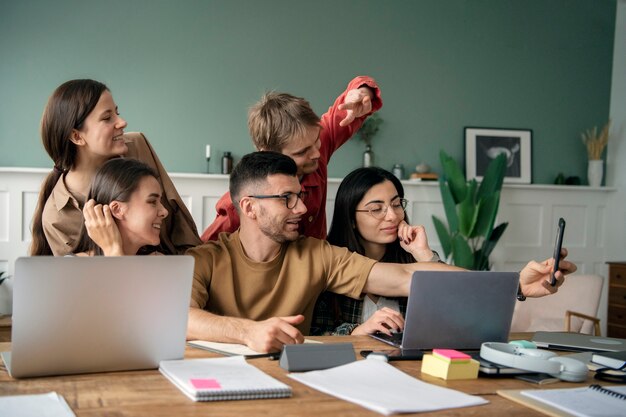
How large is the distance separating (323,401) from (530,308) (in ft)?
8.48

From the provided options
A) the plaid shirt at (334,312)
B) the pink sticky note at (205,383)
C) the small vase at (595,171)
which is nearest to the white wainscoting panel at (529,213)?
the small vase at (595,171)

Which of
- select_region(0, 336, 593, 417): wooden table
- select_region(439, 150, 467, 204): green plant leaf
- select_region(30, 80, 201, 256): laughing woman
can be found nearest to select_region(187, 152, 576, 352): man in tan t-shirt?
select_region(30, 80, 201, 256): laughing woman

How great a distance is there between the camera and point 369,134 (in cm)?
614

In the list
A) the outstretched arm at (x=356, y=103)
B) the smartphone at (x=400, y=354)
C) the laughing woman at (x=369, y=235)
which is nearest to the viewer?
the smartphone at (x=400, y=354)

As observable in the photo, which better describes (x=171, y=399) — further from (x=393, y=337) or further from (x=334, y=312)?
(x=334, y=312)

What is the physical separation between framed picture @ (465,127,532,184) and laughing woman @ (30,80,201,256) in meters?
4.21

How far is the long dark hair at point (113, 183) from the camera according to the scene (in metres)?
2.43

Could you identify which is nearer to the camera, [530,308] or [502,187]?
[530,308]

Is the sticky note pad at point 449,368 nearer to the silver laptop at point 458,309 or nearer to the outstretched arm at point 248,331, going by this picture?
the silver laptop at point 458,309

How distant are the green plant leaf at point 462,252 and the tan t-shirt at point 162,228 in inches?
130

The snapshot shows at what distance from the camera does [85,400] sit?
55.4 inches

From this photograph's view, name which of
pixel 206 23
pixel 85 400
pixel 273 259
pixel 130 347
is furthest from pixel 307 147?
pixel 206 23

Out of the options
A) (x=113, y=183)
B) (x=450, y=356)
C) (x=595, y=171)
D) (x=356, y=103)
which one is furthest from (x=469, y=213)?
(x=450, y=356)

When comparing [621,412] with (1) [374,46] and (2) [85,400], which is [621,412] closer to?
(2) [85,400]
